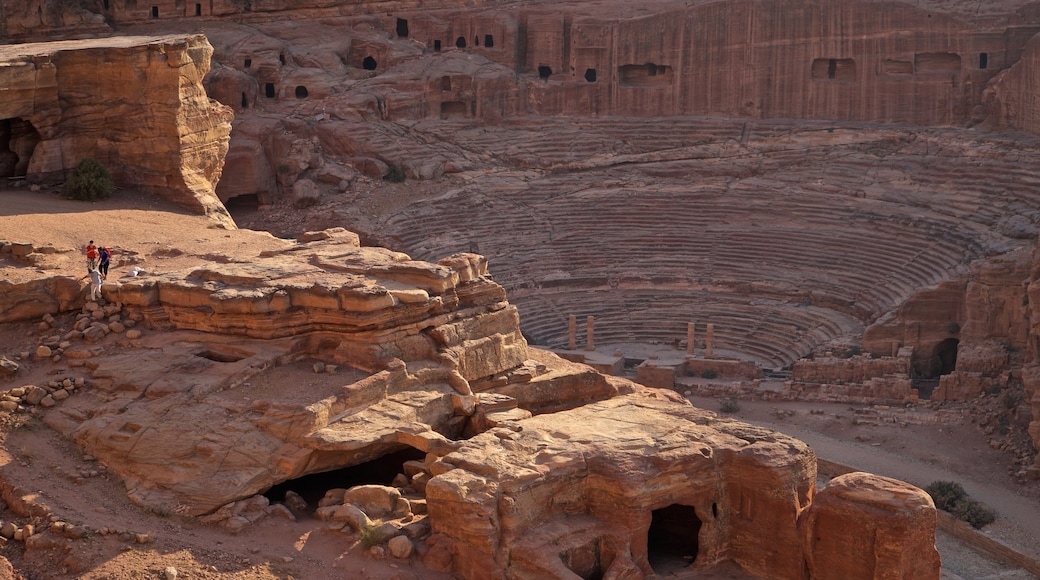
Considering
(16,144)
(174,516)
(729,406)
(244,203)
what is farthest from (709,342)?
(174,516)

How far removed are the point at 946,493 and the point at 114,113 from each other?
16.6m

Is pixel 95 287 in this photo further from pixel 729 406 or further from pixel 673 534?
pixel 729 406

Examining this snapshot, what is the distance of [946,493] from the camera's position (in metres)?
24.9

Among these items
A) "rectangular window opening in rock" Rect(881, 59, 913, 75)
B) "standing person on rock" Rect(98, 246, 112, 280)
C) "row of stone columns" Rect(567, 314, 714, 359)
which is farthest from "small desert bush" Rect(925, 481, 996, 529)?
"rectangular window opening in rock" Rect(881, 59, 913, 75)

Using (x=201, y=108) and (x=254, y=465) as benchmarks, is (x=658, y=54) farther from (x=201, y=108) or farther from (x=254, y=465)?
(x=254, y=465)

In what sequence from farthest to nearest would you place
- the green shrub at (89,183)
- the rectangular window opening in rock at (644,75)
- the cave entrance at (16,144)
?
the rectangular window opening in rock at (644,75) → the cave entrance at (16,144) → the green shrub at (89,183)

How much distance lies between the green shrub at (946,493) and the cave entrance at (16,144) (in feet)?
57.0

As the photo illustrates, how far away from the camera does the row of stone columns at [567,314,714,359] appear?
3266 cm

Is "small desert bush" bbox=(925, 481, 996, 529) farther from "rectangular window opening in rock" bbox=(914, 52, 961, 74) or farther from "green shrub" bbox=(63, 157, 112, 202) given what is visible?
"rectangular window opening in rock" bbox=(914, 52, 961, 74)

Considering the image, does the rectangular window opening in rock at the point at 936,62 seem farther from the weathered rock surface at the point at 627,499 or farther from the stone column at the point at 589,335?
the weathered rock surface at the point at 627,499

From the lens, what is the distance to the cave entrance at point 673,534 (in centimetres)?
1691

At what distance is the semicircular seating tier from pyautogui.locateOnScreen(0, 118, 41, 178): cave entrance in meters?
12.2

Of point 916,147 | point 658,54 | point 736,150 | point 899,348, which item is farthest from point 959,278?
point 658,54

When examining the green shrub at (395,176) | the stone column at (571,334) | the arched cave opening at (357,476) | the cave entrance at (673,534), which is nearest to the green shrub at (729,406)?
the stone column at (571,334)
